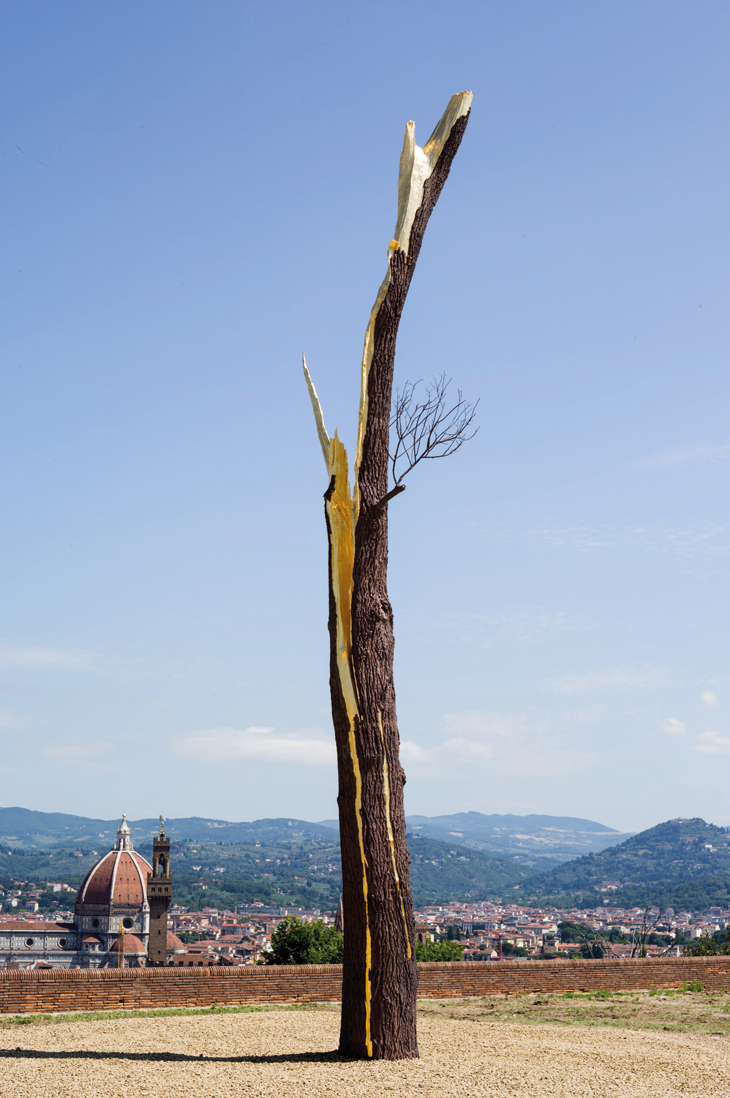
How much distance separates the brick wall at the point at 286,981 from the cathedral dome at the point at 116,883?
98.2 meters

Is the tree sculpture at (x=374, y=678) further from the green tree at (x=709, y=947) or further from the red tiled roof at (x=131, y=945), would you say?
the red tiled roof at (x=131, y=945)

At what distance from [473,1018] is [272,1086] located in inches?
191

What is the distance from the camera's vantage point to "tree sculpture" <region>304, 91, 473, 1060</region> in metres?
8.22

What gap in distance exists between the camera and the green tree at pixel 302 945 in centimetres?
3753

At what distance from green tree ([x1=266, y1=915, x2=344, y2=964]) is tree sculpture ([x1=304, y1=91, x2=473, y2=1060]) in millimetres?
31115

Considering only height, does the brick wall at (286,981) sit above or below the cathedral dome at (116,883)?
above

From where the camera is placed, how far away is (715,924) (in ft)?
445

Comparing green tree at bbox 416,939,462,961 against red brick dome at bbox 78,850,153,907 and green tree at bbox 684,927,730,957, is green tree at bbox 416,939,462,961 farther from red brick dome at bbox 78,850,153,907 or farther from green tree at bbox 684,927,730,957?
red brick dome at bbox 78,850,153,907

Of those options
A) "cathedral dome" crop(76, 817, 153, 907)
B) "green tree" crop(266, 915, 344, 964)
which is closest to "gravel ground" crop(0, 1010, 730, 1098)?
"green tree" crop(266, 915, 344, 964)

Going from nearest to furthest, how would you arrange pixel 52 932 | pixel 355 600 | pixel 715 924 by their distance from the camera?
pixel 355 600 < pixel 52 932 < pixel 715 924

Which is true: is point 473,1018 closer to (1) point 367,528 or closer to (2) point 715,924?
(1) point 367,528

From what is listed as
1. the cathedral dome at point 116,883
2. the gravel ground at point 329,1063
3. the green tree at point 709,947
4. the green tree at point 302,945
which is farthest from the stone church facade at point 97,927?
the gravel ground at point 329,1063

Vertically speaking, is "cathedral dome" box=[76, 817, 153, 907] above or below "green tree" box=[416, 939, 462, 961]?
below

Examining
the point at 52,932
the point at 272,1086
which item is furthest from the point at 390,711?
the point at 52,932
